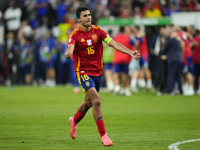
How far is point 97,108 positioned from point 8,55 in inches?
745

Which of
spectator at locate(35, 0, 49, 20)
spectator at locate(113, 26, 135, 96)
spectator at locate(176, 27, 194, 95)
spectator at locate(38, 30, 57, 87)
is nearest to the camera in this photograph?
spectator at locate(113, 26, 135, 96)

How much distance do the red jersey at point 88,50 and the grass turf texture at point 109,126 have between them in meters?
1.27

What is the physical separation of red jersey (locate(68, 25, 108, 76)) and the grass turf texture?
4.18ft

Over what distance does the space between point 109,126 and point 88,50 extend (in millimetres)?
2364

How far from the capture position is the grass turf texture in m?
7.38

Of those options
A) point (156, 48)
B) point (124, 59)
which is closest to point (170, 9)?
point (156, 48)

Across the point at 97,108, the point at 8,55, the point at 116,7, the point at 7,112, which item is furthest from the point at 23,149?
the point at 116,7

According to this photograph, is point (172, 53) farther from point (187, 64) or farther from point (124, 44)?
point (124, 44)

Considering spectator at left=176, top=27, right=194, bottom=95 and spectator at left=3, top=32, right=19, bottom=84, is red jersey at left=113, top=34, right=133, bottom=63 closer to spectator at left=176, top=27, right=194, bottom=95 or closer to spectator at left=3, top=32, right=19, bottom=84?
spectator at left=176, top=27, right=194, bottom=95

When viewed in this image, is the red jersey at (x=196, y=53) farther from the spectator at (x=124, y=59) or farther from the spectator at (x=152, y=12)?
the spectator at (x=152, y=12)

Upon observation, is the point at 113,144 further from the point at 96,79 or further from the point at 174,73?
the point at 174,73

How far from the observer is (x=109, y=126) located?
376 inches

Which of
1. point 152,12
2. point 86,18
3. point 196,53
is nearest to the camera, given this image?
point 86,18

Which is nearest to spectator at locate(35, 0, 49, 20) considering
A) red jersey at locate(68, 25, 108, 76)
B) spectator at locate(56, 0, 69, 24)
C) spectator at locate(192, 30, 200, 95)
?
spectator at locate(56, 0, 69, 24)
